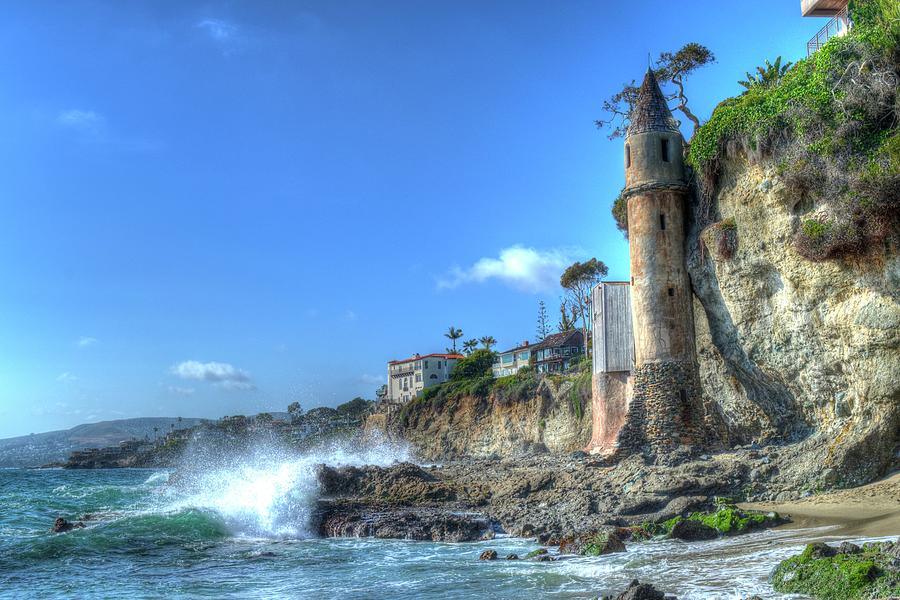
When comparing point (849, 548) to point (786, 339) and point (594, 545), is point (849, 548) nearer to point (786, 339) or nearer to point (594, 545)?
point (594, 545)

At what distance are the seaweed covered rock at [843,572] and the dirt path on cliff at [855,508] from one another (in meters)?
2.40

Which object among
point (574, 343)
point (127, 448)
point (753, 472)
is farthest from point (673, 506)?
point (127, 448)

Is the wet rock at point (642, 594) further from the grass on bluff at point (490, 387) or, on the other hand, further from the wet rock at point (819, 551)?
the grass on bluff at point (490, 387)

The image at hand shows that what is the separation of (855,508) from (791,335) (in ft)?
17.4

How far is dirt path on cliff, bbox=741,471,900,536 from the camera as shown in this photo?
481 inches

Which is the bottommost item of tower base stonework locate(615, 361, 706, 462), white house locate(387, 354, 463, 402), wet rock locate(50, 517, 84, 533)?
wet rock locate(50, 517, 84, 533)

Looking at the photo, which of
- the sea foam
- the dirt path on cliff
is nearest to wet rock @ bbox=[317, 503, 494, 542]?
the sea foam

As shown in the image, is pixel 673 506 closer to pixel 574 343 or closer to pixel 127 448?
pixel 574 343

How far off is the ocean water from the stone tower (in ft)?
24.1

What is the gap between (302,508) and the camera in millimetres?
19281

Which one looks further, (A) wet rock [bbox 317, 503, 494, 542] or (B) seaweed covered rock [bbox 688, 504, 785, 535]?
(A) wet rock [bbox 317, 503, 494, 542]

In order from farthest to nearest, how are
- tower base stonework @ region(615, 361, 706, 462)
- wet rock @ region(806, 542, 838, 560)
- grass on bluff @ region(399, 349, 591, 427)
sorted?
grass on bluff @ region(399, 349, 591, 427), tower base stonework @ region(615, 361, 706, 462), wet rock @ region(806, 542, 838, 560)

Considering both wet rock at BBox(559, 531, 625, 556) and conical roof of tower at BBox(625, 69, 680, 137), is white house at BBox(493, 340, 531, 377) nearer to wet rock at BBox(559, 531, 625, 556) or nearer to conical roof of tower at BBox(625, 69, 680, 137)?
conical roof of tower at BBox(625, 69, 680, 137)

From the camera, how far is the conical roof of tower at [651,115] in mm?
21953
